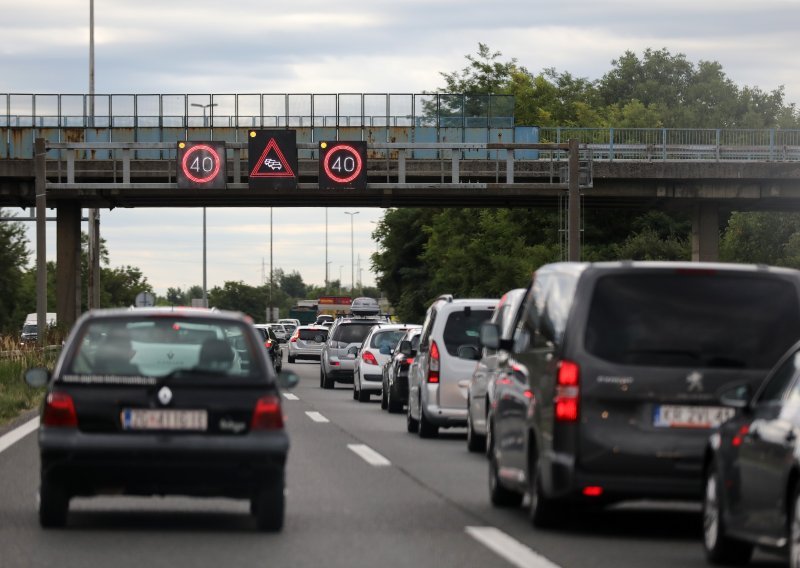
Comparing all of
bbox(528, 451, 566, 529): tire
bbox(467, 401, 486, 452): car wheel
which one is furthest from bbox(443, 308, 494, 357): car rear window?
bbox(528, 451, 566, 529): tire

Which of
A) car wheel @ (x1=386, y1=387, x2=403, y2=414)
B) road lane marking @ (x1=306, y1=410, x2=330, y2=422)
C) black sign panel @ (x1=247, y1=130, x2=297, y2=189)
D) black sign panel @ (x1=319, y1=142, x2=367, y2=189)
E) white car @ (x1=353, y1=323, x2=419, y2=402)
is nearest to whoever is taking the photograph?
road lane marking @ (x1=306, y1=410, x2=330, y2=422)

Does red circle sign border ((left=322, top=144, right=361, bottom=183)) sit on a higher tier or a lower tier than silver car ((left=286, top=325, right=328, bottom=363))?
higher

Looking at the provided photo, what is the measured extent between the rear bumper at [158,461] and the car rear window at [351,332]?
29.5m

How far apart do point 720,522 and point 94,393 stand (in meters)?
3.81

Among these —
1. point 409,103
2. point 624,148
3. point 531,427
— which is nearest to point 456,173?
point 624,148

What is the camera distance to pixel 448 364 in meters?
21.4

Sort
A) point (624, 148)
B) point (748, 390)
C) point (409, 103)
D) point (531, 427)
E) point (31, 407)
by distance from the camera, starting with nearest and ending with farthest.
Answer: point (748, 390)
point (531, 427)
point (31, 407)
point (624, 148)
point (409, 103)

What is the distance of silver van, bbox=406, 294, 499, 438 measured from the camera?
2138cm

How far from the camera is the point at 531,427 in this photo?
11.8 metres

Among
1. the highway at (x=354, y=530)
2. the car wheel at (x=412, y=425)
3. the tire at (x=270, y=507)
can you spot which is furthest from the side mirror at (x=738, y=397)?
the car wheel at (x=412, y=425)

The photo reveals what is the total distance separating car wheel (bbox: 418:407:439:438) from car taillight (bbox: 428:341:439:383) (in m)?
0.51

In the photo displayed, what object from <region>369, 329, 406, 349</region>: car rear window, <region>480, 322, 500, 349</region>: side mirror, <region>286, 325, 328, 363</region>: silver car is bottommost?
<region>286, 325, 328, 363</region>: silver car

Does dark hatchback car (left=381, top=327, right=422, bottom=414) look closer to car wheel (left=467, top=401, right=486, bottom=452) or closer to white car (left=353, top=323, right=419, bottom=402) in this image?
white car (left=353, top=323, right=419, bottom=402)

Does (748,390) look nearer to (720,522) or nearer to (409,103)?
(720,522)
